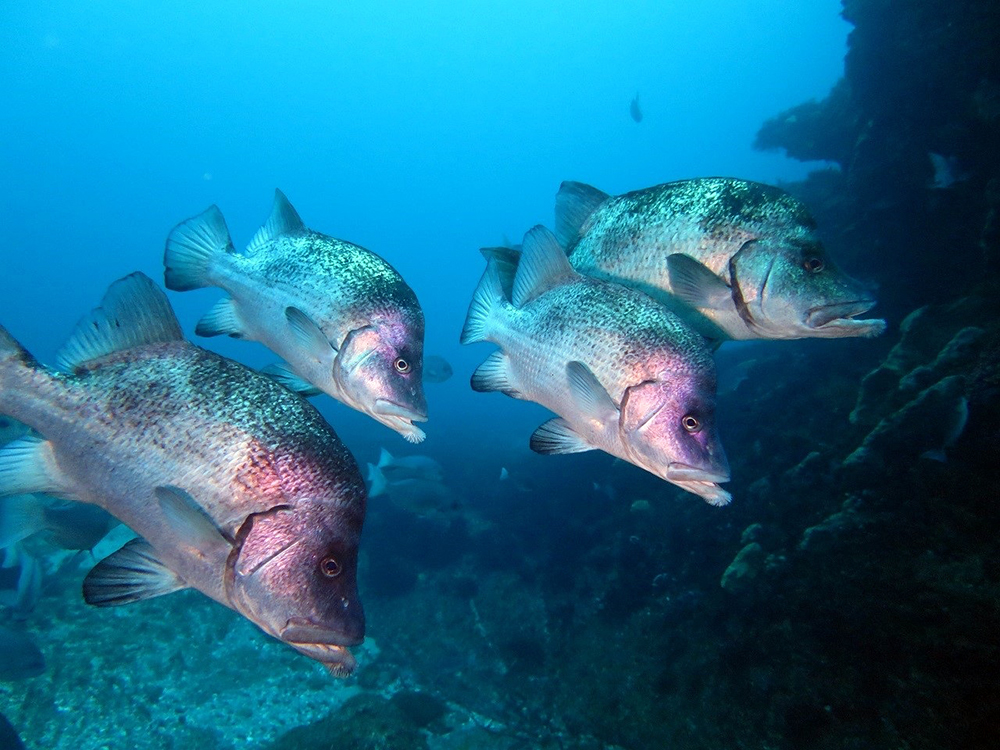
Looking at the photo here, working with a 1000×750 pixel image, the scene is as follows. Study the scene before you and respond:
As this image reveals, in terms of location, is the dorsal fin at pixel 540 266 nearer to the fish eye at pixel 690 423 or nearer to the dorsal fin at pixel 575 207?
the dorsal fin at pixel 575 207

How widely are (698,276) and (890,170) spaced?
12629 mm

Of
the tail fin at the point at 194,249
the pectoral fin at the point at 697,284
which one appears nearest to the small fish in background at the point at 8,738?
the tail fin at the point at 194,249

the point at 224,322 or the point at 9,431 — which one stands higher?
the point at 9,431

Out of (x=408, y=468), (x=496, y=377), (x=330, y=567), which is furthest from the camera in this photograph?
(x=408, y=468)

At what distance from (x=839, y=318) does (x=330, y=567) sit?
3.19 meters

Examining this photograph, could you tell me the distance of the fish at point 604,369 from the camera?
2.67 meters

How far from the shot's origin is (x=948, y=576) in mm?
4535

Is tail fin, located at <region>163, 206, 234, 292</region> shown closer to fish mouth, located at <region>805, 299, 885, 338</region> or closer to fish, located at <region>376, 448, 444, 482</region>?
fish mouth, located at <region>805, 299, 885, 338</region>

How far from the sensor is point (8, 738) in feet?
21.4

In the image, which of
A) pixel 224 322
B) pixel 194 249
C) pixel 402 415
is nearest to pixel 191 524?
pixel 402 415

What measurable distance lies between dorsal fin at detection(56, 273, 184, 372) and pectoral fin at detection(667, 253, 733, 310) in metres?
2.97

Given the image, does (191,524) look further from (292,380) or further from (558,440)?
(558,440)

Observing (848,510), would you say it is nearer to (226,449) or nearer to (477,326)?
(477,326)

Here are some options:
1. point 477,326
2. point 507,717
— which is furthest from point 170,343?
point 507,717
